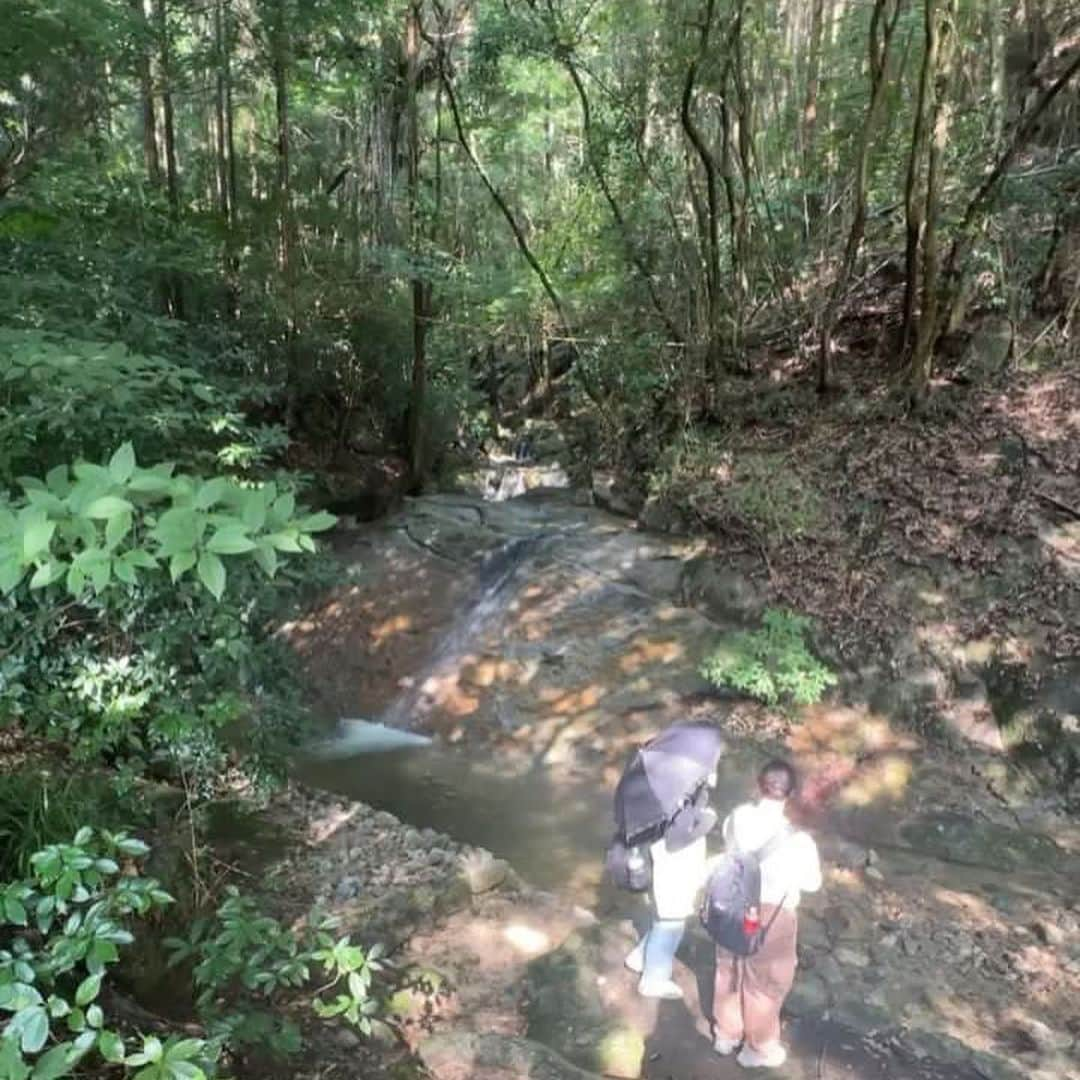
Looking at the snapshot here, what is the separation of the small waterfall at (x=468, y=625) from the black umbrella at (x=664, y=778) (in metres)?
4.67

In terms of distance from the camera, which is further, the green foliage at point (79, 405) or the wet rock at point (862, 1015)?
the wet rock at point (862, 1015)

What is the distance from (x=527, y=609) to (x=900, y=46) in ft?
24.5

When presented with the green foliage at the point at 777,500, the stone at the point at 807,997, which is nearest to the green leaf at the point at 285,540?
the stone at the point at 807,997

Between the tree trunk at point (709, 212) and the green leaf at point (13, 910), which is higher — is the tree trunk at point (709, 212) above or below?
above

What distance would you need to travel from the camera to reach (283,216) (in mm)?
10055

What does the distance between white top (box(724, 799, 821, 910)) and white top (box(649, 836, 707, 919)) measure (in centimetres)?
32

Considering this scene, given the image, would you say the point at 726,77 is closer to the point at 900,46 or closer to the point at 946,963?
the point at 900,46

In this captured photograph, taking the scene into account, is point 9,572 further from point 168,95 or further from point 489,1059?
point 168,95

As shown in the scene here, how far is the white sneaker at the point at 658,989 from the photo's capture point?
423cm

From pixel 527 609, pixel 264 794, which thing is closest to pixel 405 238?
pixel 527 609

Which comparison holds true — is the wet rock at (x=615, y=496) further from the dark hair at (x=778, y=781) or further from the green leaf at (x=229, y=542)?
the green leaf at (x=229, y=542)

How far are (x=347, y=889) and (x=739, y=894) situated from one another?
6.95 feet

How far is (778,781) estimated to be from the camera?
3.72m

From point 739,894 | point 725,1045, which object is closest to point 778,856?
point 739,894
